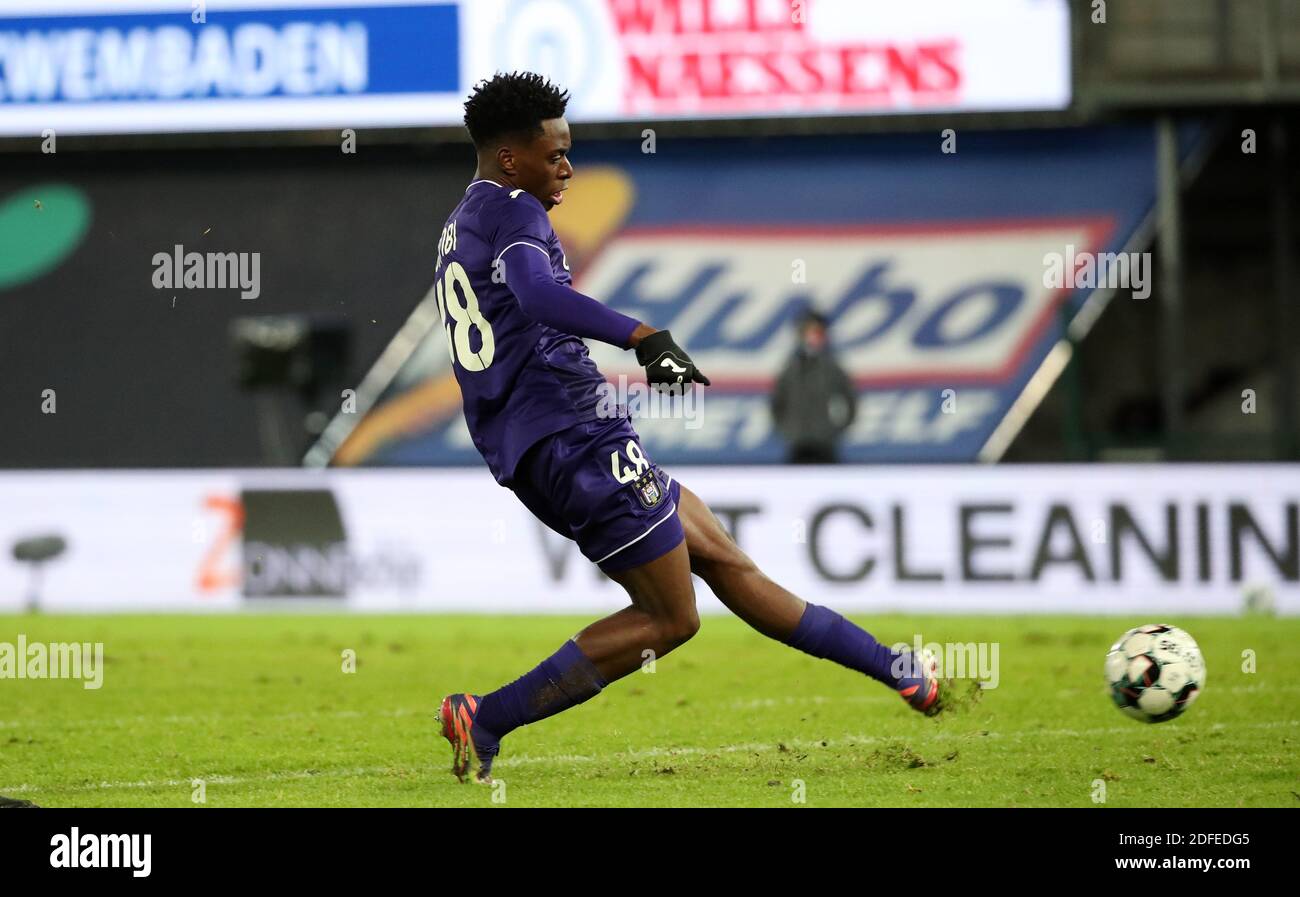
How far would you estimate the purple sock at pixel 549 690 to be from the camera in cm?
579

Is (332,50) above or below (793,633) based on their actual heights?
above

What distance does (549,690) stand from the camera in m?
5.81

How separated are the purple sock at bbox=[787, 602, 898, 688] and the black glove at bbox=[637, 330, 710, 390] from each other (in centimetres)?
124

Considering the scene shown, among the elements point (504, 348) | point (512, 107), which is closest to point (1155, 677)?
point (504, 348)

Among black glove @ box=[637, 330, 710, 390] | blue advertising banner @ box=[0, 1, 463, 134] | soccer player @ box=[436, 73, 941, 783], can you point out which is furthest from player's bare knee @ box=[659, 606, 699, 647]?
blue advertising banner @ box=[0, 1, 463, 134]

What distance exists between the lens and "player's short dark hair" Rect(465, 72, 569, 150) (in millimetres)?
5762

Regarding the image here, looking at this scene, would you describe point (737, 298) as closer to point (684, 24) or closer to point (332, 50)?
point (684, 24)

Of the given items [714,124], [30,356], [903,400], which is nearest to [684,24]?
[714,124]

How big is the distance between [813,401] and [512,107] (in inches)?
330

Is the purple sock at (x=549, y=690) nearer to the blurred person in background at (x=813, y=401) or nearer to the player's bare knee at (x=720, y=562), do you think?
the player's bare knee at (x=720, y=562)

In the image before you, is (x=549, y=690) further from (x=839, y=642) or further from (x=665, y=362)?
(x=665, y=362)

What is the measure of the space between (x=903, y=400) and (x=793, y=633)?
1106cm

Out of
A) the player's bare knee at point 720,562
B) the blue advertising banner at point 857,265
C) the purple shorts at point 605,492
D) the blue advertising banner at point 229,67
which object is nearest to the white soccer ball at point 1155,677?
the player's bare knee at point 720,562

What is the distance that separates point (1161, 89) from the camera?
14.5 m
